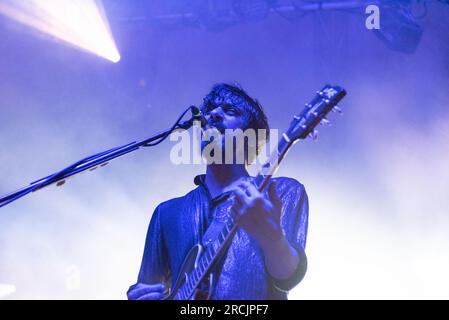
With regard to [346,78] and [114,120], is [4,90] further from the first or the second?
[346,78]

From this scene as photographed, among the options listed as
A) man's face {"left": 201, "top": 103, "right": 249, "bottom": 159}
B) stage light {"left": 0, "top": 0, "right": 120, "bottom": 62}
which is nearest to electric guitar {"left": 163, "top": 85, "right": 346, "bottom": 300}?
man's face {"left": 201, "top": 103, "right": 249, "bottom": 159}

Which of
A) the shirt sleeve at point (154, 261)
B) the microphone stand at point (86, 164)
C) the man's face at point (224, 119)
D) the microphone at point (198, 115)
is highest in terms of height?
the man's face at point (224, 119)

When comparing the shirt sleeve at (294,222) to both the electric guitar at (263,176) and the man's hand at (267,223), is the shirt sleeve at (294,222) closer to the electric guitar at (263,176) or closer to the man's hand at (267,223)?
the man's hand at (267,223)

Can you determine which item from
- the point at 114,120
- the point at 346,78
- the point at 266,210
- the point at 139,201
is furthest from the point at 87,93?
the point at 266,210

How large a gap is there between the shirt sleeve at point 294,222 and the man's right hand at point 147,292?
0.48 metres

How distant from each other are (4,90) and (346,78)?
7.69 feet

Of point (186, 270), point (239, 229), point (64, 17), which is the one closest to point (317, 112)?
point (239, 229)

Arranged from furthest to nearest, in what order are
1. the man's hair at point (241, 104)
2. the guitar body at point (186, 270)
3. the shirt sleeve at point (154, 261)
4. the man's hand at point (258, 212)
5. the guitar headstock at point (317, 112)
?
the man's hair at point (241, 104), the shirt sleeve at point (154, 261), the guitar body at point (186, 270), the guitar headstock at point (317, 112), the man's hand at point (258, 212)

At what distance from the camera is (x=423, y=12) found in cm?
305

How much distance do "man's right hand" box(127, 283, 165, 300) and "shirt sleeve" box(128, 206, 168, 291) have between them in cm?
15

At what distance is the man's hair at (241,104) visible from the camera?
235cm

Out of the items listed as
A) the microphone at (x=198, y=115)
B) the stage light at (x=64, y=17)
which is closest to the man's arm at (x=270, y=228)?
the microphone at (x=198, y=115)

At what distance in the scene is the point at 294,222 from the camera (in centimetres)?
196

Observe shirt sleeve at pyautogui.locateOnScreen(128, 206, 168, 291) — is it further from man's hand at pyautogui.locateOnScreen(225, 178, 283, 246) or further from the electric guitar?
man's hand at pyautogui.locateOnScreen(225, 178, 283, 246)
